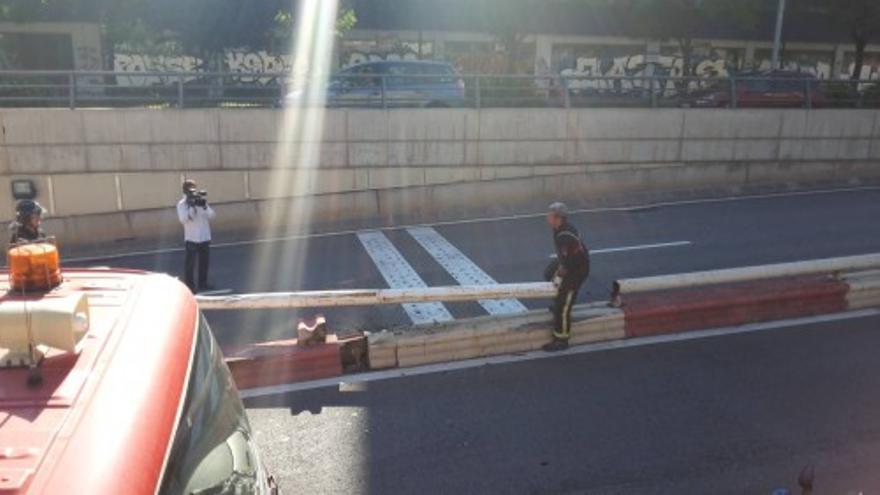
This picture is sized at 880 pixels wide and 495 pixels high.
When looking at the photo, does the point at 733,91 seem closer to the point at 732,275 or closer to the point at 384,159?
the point at 384,159

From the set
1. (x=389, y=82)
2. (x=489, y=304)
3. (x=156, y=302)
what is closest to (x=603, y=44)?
(x=389, y=82)

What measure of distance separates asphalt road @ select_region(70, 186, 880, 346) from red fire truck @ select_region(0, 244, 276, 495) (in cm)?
593

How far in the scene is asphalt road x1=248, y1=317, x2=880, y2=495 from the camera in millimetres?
4883

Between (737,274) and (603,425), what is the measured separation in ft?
9.00

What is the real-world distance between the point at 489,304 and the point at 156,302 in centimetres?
700

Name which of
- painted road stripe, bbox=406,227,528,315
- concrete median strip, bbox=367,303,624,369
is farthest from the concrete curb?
painted road stripe, bbox=406,227,528,315

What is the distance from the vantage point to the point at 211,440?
2217 mm

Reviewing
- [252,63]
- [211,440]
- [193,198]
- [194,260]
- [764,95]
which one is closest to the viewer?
[211,440]

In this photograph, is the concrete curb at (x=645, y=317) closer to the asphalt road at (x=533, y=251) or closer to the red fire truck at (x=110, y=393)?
the asphalt road at (x=533, y=251)

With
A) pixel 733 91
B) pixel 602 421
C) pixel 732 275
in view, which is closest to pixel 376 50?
pixel 733 91

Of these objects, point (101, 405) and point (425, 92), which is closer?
point (101, 405)

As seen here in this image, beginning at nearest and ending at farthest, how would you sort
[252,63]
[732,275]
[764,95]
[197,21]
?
[732,275]
[764,95]
[197,21]
[252,63]

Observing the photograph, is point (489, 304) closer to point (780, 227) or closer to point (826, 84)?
point (780, 227)

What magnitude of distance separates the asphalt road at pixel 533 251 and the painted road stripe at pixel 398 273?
117mm
